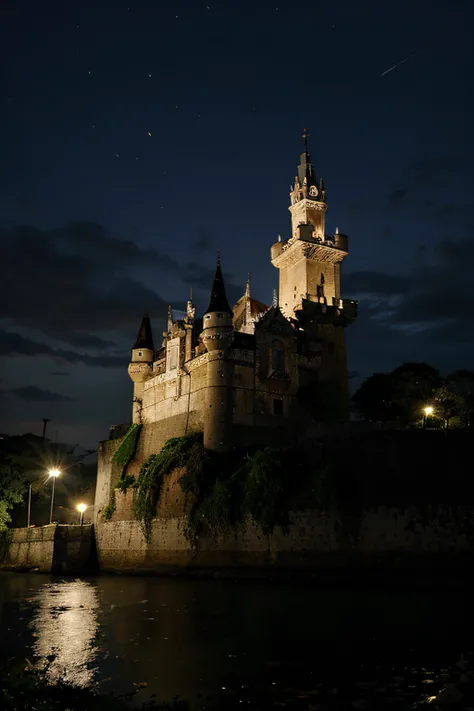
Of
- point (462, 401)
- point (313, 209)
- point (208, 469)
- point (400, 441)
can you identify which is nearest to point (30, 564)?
point (208, 469)

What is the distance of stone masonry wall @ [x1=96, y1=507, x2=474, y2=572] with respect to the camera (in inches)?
1436

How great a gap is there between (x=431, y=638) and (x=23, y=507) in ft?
180

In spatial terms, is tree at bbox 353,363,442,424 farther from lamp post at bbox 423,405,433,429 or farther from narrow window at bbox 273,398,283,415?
narrow window at bbox 273,398,283,415

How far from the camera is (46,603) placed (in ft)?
105

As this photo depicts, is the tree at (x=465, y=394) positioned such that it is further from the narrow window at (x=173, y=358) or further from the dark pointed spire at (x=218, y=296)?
the narrow window at (x=173, y=358)

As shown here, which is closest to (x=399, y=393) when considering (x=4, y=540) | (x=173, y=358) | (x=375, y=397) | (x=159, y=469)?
(x=375, y=397)

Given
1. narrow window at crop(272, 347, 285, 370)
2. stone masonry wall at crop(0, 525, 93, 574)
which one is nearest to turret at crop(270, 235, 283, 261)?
narrow window at crop(272, 347, 285, 370)

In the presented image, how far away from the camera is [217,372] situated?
53938 mm

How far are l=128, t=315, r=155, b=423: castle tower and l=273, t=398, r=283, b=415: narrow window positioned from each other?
56.7 ft

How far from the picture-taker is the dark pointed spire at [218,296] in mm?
55906

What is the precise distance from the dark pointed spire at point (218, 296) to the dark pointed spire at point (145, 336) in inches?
599

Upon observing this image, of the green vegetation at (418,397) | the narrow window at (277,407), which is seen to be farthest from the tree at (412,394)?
the narrow window at (277,407)

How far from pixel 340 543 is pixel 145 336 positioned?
39061mm

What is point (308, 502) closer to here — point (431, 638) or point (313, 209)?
point (431, 638)
